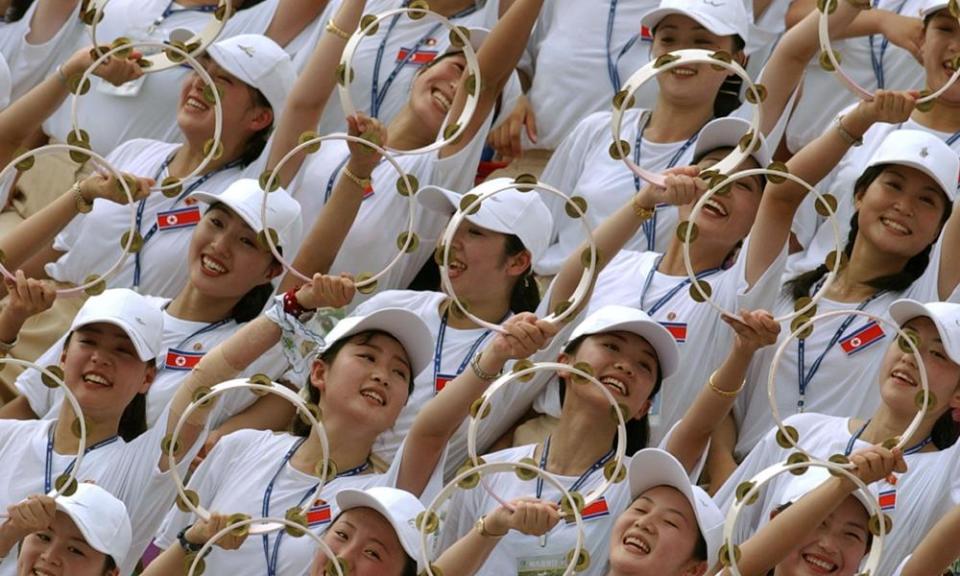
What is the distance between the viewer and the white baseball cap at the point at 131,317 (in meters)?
11.2

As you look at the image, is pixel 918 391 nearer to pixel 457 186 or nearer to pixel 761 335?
pixel 761 335

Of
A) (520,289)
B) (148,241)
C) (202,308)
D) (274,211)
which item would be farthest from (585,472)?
(148,241)

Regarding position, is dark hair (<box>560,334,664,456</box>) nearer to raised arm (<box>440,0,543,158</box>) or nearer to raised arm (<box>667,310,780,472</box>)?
raised arm (<box>667,310,780,472</box>)

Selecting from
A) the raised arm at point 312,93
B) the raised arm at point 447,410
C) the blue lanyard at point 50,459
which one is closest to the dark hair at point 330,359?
the raised arm at point 447,410

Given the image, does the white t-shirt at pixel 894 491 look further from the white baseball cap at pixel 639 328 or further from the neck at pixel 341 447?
the neck at pixel 341 447

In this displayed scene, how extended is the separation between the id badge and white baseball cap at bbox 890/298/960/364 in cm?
137

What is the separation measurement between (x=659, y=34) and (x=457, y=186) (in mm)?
942

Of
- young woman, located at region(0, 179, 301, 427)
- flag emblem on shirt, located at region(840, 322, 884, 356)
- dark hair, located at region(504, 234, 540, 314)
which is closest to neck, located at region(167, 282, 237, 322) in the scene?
young woman, located at region(0, 179, 301, 427)

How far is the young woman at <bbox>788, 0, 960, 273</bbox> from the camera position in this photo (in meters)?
11.5

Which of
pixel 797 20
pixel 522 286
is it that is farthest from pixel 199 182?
pixel 797 20

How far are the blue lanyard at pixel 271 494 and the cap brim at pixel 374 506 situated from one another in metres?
0.33

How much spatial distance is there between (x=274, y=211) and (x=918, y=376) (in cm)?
242

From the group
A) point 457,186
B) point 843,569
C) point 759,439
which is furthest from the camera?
point 457,186

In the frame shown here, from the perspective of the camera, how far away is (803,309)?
10.9m
